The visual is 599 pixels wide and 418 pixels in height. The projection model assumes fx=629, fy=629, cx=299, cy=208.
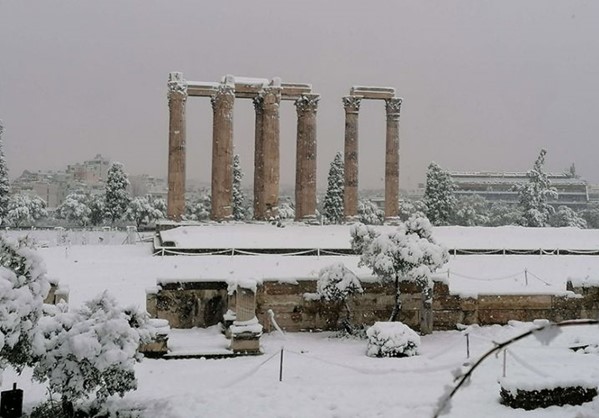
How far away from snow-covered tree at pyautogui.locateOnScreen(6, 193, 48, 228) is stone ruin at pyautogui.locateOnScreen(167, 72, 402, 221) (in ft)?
79.7

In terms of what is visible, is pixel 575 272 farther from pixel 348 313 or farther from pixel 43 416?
pixel 43 416

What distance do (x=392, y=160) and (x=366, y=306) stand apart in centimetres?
2128

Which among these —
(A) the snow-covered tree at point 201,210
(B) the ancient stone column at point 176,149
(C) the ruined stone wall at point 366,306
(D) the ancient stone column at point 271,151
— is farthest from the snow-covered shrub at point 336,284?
(A) the snow-covered tree at point 201,210

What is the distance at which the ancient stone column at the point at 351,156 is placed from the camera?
37875mm

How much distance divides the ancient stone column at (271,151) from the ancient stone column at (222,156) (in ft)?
6.32

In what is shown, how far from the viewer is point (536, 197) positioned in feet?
173

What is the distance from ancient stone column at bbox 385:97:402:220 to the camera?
3803cm

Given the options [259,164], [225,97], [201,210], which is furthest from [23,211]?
[225,97]

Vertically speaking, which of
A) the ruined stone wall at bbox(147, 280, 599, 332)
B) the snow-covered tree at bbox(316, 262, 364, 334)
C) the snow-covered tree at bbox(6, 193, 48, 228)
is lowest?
the ruined stone wall at bbox(147, 280, 599, 332)

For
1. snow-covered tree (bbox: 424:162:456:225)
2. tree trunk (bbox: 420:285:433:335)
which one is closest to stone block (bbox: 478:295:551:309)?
tree trunk (bbox: 420:285:433:335)

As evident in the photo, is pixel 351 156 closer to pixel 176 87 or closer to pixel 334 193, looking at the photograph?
pixel 176 87

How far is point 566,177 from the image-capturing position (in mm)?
112250

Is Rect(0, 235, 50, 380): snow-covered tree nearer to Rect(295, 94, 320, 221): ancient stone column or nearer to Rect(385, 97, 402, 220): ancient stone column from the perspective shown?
Rect(295, 94, 320, 221): ancient stone column

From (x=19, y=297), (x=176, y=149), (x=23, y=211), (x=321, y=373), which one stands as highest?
(x=176, y=149)
